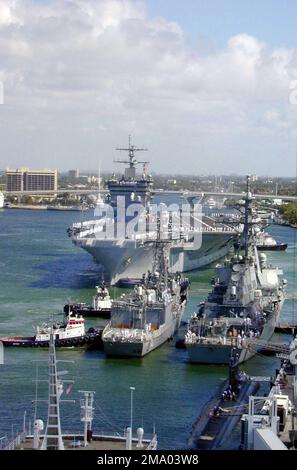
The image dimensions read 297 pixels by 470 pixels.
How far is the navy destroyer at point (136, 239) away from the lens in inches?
646

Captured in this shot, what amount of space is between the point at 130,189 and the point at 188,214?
238cm

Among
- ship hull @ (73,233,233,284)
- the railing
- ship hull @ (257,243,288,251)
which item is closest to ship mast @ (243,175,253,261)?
ship hull @ (73,233,233,284)

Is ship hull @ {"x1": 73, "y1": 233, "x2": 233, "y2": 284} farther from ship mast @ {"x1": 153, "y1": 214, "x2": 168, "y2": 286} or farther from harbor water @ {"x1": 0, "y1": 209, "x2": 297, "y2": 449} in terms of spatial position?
ship mast @ {"x1": 153, "y1": 214, "x2": 168, "y2": 286}

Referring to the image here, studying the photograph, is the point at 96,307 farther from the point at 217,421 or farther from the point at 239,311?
the point at 217,421

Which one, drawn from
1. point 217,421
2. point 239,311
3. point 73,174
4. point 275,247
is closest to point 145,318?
point 239,311

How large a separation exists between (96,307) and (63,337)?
2247 mm

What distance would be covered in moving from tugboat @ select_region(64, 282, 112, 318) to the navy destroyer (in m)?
2.68

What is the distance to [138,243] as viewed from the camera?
53.6ft

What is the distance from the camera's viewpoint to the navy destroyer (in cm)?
1641

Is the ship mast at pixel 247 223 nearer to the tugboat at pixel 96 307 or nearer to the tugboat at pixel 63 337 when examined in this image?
the tugboat at pixel 96 307

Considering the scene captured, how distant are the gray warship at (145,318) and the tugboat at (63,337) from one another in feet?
0.78

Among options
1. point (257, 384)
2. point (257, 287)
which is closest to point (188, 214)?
point (257, 287)

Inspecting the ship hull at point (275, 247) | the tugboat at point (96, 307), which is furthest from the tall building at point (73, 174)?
the tugboat at point (96, 307)
